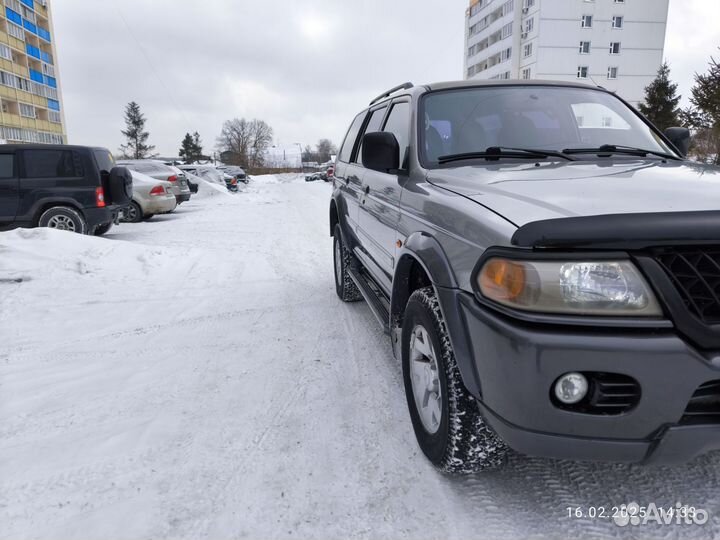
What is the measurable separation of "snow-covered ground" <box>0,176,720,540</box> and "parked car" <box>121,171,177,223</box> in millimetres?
8237

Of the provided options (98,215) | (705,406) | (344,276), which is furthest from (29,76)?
(705,406)

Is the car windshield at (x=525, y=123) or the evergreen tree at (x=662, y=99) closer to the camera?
the car windshield at (x=525, y=123)

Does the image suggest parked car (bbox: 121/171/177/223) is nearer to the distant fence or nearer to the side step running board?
the side step running board

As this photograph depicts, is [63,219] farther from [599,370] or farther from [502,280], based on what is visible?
[599,370]

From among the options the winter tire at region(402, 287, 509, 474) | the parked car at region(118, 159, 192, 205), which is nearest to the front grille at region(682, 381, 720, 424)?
the winter tire at region(402, 287, 509, 474)

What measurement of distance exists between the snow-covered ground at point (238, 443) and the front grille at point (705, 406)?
0.62 meters

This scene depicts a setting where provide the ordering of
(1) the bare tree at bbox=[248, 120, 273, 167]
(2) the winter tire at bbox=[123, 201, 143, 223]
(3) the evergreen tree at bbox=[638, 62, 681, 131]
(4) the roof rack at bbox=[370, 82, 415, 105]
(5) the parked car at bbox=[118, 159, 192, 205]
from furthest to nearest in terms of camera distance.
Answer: (1) the bare tree at bbox=[248, 120, 273, 167], (3) the evergreen tree at bbox=[638, 62, 681, 131], (5) the parked car at bbox=[118, 159, 192, 205], (2) the winter tire at bbox=[123, 201, 143, 223], (4) the roof rack at bbox=[370, 82, 415, 105]

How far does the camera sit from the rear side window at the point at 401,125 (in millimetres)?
3199

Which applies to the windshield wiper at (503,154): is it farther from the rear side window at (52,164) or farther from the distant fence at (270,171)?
the distant fence at (270,171)

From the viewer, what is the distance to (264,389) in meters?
3.24

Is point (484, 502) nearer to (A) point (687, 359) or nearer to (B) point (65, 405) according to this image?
(A) point (687, 359)

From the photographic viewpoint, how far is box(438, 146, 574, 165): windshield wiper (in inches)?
113

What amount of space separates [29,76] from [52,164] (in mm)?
57591

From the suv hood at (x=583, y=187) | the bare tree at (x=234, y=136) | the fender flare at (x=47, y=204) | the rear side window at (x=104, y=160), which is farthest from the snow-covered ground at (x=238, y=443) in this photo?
the bare tree at (x=234, y=136)
